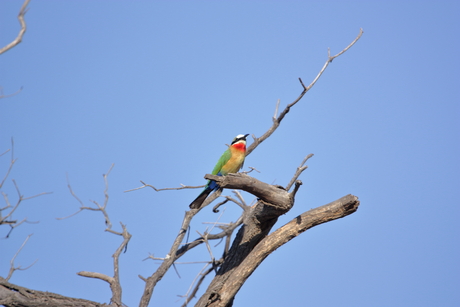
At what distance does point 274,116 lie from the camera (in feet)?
20.8

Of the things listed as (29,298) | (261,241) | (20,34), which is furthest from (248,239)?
(20,34)

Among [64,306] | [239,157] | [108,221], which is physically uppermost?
[239,157]

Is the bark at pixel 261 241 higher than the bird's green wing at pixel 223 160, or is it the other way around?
the bird's green wing at pixel 223 160

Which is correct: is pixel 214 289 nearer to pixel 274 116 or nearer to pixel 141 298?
pixel 141 298

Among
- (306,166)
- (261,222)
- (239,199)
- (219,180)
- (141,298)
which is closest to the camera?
(219,180)

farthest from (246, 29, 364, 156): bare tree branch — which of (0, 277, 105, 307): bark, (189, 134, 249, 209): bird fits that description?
(0, 277, 105, 307): bark

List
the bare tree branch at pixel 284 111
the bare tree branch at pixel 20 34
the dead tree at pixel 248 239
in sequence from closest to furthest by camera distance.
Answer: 1. the bare tree branch at pixel 20 34
2. the dead tree at pixel 248 239
3. the bare tree branch at pixel 284 111

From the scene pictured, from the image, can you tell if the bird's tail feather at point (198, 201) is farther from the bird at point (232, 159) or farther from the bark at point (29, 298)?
the bark at point (29, 298)

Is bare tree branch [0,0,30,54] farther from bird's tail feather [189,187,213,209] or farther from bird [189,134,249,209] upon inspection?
bird [189,134,249,209]

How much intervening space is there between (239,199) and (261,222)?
111 cm

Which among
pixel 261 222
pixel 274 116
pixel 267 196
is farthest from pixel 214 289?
Result: pixel 274 116

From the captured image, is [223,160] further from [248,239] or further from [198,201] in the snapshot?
[248,239]

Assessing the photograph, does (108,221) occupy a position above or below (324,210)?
above

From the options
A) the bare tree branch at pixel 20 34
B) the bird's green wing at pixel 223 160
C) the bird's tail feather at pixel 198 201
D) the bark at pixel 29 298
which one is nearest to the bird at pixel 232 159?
the bird's green wing at pixel 223 160
